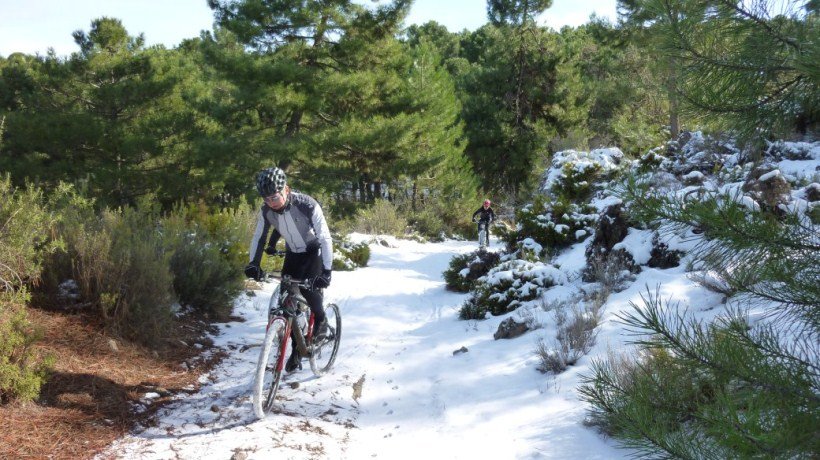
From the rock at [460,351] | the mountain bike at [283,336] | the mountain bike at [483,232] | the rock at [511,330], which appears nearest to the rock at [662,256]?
the rock at [511,330]

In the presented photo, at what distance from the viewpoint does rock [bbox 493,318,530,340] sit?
263 inches

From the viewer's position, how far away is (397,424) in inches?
185

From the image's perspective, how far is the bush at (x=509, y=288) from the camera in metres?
8.05

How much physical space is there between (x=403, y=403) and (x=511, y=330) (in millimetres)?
2070

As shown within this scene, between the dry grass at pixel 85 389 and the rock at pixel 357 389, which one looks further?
the rock at pixel 357 389

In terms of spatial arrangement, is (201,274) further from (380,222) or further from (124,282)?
(380,222)

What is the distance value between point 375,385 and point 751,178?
5.73 metres

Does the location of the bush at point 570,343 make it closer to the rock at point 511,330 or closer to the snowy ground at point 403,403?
the snowy ground at point 403,403

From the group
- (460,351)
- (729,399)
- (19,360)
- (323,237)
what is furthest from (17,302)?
(729,399)

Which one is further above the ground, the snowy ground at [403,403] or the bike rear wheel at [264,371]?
the bike rear wheel at [264,371]

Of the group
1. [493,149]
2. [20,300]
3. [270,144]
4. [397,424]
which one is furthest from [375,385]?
[493,149]

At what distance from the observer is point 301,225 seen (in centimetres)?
492

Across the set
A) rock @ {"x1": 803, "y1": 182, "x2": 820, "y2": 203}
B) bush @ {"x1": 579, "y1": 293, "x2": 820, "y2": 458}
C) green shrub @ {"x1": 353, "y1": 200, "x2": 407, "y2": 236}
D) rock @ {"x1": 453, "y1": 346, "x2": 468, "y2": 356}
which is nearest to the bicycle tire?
rock @ {"x1": 453, "y1": 346, "x2": 468, "y2": 356}

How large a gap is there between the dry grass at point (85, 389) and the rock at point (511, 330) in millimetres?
3294
